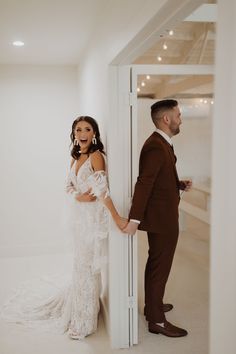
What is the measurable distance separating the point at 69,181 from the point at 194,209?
2387 mm

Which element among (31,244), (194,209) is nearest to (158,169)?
(194,209)

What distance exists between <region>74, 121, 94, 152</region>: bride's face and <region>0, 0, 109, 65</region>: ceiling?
825 millimetres

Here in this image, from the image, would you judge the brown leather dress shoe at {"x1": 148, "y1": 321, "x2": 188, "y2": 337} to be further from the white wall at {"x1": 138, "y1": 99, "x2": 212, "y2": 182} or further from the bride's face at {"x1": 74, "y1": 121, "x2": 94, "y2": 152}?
the white wall at {"x1": 138, "y1": 99, "x2": 212, "y2": 182}

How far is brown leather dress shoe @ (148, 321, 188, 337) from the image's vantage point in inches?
110

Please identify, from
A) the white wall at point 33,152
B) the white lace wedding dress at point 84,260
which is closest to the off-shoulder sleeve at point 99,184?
the white lace wedding dress at point 84,260

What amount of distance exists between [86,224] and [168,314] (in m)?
1.13

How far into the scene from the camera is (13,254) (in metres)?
4.85

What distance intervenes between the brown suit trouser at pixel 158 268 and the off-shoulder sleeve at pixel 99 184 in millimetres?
552

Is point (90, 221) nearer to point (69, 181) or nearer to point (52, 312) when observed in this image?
point (69, 181)

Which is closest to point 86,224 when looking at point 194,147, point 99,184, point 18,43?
point 99,184

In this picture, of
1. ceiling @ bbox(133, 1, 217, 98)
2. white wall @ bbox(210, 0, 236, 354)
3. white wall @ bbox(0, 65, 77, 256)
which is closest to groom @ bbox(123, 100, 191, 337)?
ceiling @ bbox(133, 1, 217, 98)

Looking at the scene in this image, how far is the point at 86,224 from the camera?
2717 mm

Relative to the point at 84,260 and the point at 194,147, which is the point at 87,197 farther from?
the point at 194,147

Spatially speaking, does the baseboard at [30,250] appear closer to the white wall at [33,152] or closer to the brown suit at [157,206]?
the white wall at [33,152]
